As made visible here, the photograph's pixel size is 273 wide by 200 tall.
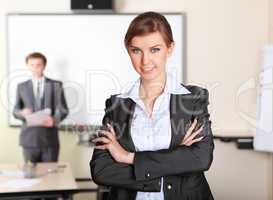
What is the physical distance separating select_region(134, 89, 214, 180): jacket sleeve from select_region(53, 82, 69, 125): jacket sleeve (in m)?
2.06

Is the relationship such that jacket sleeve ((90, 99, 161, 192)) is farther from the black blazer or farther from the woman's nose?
the woman's nose

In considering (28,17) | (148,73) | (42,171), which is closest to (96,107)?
(42,171)

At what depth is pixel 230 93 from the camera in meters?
3.31

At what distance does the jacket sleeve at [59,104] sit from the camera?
140 inches

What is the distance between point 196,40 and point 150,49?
82.6 inches

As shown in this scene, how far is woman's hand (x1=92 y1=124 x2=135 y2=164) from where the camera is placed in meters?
1.58

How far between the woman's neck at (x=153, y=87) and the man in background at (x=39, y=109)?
6.42 ft

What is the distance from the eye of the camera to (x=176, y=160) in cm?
157

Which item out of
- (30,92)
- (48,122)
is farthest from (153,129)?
(30,92)

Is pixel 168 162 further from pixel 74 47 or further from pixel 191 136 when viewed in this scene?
pixel 74 47

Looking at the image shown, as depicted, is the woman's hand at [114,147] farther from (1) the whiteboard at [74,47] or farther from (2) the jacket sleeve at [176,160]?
(1) the whiteboard at [74,47]

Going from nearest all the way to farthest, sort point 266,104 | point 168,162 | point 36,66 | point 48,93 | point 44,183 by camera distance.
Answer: point 168,162 < point 44,183 < point 266,104 < point 48,93 < point 36,66

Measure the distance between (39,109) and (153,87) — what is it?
2.06m

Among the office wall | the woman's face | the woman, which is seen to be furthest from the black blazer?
the office wall
